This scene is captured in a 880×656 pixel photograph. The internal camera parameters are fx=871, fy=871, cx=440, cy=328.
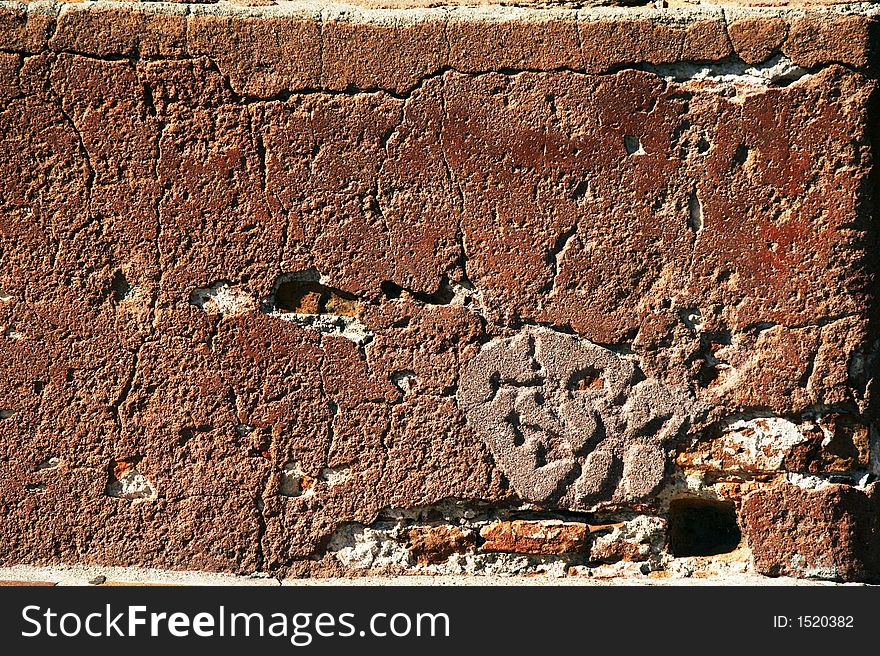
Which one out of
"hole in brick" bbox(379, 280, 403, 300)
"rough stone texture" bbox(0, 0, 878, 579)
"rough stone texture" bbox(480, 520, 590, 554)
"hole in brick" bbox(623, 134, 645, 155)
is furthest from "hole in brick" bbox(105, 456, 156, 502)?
"hole in brick" bbox(623, 134, 645, 155)

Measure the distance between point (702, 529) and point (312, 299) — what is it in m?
1.20

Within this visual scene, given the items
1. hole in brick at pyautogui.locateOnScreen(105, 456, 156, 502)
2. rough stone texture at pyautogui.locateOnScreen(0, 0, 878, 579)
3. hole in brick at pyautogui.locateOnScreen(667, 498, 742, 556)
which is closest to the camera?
rough stone texture at pyautogui.locateOnScreen(0, 0, 878, 579)

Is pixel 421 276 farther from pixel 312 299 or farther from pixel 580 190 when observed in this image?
pixel 580 190

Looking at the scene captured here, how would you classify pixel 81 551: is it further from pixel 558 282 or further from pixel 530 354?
pixel 558 282

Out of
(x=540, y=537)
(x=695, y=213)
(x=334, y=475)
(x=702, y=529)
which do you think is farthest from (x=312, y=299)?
(x=702, y=529)

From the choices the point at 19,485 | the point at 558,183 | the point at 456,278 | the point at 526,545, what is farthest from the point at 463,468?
the point at 19,485

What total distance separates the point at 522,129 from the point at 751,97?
1.78 feet

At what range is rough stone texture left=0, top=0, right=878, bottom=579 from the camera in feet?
6.81

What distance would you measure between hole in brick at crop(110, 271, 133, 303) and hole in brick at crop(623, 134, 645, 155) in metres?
1.26

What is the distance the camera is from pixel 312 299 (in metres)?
2.16

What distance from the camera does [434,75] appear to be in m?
2.08

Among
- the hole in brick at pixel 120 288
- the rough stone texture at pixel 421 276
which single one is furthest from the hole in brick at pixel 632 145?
the hole in brick at pixel 120 288

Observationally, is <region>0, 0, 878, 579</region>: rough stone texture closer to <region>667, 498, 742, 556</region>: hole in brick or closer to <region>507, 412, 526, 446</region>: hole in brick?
<region>507, 412, 526, 446</region>: hole in brick

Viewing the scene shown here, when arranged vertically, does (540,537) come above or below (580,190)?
below
